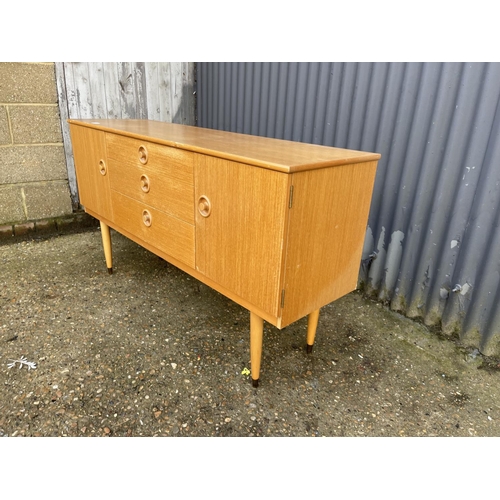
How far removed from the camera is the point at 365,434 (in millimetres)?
1626

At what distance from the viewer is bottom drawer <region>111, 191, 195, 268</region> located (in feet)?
6.08

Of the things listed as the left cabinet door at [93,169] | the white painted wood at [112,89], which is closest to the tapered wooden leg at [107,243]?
the left cabinet door at [93,169]

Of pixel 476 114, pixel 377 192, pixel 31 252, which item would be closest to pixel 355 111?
pixel 377 192

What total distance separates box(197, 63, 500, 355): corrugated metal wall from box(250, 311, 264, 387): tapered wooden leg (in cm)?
111

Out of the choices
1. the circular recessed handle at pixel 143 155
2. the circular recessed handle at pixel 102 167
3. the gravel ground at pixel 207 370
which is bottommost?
the gravel ground at pixel 207 370

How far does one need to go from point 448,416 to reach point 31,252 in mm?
3050

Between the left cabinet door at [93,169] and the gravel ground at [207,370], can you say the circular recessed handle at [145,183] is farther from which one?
the gravel ground at [207,370]

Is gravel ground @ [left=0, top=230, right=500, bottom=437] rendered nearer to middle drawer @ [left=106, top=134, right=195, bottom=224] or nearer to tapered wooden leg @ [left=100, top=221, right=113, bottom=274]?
tapered wooden leg @ [left=100, top=221, right=113, bottom=274]

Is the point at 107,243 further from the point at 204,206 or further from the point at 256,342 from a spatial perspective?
the point at 256,342

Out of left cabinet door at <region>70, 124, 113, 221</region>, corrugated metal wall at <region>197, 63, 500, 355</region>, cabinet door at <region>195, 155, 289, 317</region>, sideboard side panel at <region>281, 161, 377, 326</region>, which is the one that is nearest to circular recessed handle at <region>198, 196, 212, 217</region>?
cabinet door at <region>195, 155, 289, 317</region>

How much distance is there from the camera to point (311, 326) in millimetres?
2016

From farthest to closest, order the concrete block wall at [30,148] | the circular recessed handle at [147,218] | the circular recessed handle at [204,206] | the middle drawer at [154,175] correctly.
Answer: the concrete block wall at [30,148], the circular recessed handle at [147,218], the middle drawer at [154,175], the circular recessed handle at [204,206]

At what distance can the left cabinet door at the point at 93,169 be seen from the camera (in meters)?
2.35

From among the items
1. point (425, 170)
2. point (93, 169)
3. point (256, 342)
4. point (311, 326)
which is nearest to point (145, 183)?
point (93, 169)
